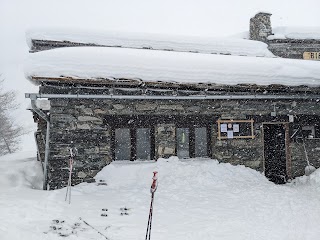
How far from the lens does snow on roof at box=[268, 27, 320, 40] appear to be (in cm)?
1481

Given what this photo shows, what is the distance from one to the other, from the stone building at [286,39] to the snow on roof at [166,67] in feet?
16.6

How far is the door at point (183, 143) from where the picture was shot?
8625 mm

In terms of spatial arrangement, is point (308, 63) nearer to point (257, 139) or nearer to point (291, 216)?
point (257, 139)

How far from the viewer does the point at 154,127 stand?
838 cm

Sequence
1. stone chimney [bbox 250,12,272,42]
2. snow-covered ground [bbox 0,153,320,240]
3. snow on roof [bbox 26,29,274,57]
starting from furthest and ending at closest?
stone chimney [bbox 250,12,272,42]
snow on roof [bbox 26,29,274,57]
snow-covered ground [bbox 0,153,320,240]

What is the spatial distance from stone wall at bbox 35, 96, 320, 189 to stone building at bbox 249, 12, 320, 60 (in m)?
6.04

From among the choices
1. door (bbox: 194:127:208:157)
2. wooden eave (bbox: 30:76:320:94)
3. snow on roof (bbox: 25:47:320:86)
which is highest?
snow on roof (bbox: 25:47:320:86)

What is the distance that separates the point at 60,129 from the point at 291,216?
5853 mm

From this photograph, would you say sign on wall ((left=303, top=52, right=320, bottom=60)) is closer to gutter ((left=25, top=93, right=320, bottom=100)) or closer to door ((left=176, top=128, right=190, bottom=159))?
gutter ((left=25, top=93, right=320, bottom=100))

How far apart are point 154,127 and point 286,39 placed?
10.1m

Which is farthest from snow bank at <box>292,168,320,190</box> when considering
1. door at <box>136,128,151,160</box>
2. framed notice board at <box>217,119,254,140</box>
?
door at <box>136,128,151,160</box>

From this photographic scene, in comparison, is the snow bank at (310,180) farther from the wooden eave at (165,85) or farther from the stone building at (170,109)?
the wooden eave at (165,85)

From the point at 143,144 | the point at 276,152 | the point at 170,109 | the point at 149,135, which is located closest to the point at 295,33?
the point at 276,152

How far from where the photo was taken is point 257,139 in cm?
908
